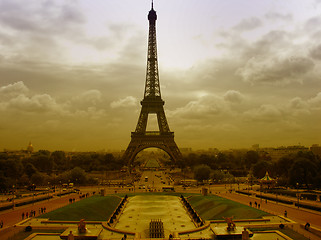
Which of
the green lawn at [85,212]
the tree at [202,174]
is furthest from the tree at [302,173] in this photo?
the green lawn at [85,212]

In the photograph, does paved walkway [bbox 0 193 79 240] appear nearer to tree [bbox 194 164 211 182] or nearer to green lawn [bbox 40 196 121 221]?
green lawn [bbox 40 196 121 221]

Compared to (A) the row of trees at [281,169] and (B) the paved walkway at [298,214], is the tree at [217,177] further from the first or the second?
(B) the paved walkway at [298,214]

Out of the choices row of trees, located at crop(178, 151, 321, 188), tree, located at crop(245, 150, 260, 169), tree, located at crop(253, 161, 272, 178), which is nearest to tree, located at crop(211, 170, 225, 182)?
row of trees, located at crop(178, 151, 321, 188)

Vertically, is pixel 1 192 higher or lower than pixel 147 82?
lower

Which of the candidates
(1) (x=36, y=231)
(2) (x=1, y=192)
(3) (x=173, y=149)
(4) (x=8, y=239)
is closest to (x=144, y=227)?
(1) (x=36, y=231)

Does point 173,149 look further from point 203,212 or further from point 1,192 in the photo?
point 203,212

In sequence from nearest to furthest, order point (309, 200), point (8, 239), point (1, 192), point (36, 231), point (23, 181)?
point (8, 239)
point (36, 231)
point (309, 200)
point (1, 192)
point (23, 181)

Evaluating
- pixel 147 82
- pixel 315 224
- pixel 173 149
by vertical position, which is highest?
pixel 147 82

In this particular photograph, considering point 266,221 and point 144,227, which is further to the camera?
point 266,221
